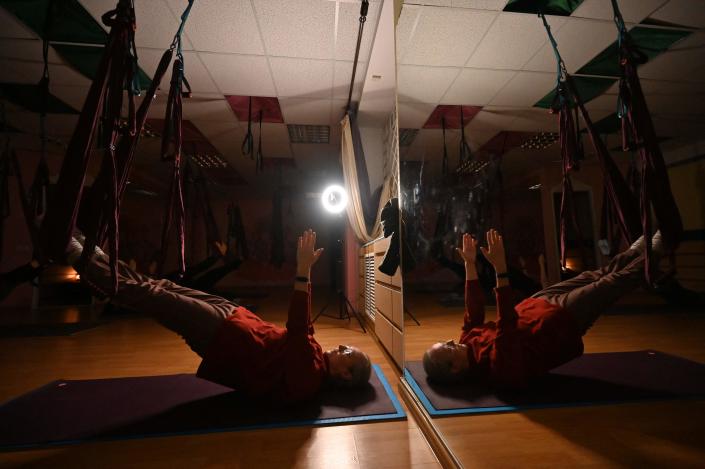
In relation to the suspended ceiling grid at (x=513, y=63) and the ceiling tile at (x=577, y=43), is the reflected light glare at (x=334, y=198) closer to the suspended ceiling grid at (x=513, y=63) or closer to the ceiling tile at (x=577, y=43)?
the suspended ceiling grid at (x=513, y=63)

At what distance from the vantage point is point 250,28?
9.18 ft

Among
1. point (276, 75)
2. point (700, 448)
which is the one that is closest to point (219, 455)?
point (700, 448)

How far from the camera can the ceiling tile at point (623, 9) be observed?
0.95 meters

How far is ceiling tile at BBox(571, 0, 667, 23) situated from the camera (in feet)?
3.12

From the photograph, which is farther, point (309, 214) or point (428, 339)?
point (309, 214)

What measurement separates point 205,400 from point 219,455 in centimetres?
60

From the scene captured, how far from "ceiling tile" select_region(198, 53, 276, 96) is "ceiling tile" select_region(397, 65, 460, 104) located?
1.84 metres

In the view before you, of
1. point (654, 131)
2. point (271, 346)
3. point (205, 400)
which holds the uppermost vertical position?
point (654, 131)

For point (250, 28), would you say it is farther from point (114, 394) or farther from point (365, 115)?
point (114, 394)

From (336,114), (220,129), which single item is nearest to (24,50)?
(220,129)

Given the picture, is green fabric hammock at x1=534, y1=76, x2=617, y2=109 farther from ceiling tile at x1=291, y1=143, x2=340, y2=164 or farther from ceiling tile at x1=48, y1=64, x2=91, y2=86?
ceiling tile at x1=48, y1=64, x2=91, y2=86

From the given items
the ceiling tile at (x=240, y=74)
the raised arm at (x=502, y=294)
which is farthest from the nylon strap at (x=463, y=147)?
the ceiling tile at (x=240, y=74)

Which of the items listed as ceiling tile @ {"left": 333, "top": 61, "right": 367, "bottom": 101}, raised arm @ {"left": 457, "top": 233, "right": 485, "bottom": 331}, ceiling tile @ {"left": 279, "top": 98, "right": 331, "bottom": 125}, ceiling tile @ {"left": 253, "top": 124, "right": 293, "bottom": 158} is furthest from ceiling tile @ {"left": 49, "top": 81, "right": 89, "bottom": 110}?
raised arm @ {"left": 457, "top": 233, "right": 485, "bottom": 331}

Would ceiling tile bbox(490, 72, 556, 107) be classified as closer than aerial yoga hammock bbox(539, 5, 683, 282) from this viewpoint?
No
